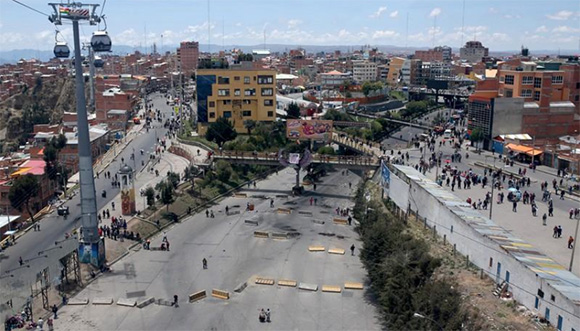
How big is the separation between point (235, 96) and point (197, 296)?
115 ft

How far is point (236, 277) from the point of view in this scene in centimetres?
2609

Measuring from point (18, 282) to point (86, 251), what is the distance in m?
5.22

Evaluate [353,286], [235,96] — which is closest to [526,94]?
[235,96]

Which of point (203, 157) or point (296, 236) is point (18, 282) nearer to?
point (296, 236)

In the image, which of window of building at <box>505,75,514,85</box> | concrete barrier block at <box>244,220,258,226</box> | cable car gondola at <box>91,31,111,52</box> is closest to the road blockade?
concrete barrier block at <box>244,220,258,226</box>

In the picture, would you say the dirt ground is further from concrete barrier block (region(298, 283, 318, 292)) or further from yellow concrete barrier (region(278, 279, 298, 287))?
yellow concrete barrier (region(278, 279, 298, 287))

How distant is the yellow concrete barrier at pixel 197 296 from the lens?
23484mm

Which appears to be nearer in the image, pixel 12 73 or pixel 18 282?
pixel 18 282

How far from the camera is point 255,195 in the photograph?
40.9 metres

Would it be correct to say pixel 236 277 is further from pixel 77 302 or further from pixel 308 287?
pixel 77 302

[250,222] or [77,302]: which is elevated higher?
[250,222]

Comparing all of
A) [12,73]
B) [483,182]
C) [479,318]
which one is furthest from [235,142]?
[12,73]

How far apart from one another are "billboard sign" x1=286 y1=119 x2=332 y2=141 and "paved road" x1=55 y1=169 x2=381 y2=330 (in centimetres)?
966

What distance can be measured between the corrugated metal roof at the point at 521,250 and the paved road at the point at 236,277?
5.57 m
